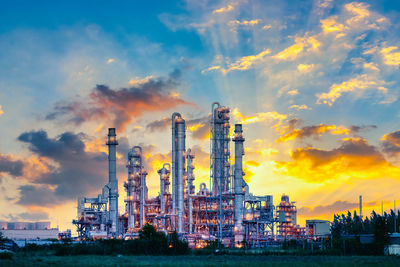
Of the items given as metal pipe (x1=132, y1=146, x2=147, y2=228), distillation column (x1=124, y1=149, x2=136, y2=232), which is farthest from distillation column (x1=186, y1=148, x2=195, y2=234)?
distillation column (x1=124, y1=149, x2=136, y2=232)

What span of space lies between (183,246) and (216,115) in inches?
1896

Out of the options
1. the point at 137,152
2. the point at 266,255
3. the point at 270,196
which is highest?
the point at 137,152

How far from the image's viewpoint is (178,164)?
10831cm

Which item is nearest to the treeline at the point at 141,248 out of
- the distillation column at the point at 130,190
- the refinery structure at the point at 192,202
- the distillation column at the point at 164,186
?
the refinery structure at the point at 192,202

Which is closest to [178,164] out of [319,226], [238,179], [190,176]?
[190,176]

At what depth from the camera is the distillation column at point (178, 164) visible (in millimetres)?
106188

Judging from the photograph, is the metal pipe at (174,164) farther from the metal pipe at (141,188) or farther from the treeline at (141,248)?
the treeline at (141,248)

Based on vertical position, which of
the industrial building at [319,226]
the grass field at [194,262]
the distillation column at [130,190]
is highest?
the distillation column at [130,190]

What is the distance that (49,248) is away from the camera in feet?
244

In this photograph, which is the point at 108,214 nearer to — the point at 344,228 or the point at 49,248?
the point at 49,248

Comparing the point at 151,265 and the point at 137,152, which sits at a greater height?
the point at 137,152

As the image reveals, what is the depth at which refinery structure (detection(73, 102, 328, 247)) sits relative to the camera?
10606 centimetres

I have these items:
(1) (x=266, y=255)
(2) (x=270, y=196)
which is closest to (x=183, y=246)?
(1) (x=266, y=255)

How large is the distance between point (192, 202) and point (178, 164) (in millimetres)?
8166
